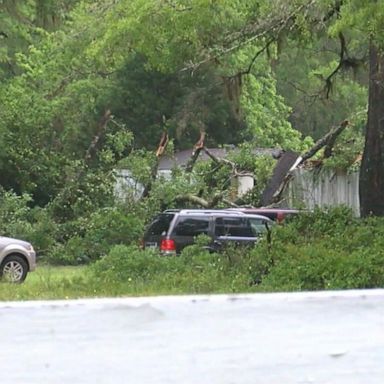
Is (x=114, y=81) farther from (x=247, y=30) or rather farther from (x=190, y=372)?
(x=190, y=372)

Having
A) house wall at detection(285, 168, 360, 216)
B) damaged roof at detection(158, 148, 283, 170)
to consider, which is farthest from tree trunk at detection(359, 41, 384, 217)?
damaged roof at detection(158, 148, 283, 170)

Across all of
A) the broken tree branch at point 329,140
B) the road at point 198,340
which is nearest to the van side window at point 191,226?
the broken tree branch at point 329,140

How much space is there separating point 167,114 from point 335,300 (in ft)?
120

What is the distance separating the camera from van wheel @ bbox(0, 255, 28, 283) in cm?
1822

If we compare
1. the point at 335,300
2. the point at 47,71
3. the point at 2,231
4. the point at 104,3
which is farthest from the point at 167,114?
the point at 335,300

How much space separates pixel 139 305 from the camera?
338cm

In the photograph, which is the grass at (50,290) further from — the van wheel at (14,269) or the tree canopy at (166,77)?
the tree canopy at (166,77)

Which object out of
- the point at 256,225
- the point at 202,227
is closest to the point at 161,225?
the point at 202,227

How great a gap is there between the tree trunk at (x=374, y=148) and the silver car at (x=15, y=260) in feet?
22.6

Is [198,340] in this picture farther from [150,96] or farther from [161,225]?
[150,96]

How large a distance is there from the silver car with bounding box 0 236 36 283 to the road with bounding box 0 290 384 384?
49.7ft

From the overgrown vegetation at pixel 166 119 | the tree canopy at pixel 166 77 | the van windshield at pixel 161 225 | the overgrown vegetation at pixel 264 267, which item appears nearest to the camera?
the overgrown vegetation at pixel 264 267

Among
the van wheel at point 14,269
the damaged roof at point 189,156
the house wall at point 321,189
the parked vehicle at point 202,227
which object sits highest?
the damaged roof at point 189,156

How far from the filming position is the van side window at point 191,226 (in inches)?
763
